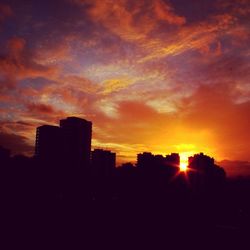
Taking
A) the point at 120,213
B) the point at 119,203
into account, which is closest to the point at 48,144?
the point at 119,203

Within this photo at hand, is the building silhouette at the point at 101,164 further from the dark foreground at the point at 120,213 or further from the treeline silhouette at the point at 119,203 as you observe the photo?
the dark foreground at the point at 120,213

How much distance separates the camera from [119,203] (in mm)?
123625

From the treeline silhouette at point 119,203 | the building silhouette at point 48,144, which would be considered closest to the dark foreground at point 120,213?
the treeline silhouette at point 119,203

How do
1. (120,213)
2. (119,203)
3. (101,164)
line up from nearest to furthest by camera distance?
(120,213) → (119,203) → (101,164)

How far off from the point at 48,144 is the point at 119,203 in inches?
3041

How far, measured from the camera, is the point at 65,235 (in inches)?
3056

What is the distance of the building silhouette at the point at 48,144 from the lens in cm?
18175

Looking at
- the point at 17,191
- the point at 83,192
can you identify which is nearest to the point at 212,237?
the point at 17,191

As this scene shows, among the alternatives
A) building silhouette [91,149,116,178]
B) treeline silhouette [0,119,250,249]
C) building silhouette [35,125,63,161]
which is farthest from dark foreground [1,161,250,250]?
building silhouette [35,125,63,161]

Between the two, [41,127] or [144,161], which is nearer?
[144,161]

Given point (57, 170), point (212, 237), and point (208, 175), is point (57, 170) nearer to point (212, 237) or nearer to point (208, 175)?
point (208, 175)

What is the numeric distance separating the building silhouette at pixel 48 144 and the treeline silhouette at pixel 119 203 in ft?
3.31

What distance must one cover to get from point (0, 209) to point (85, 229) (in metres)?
27.8

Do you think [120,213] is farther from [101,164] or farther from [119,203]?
[101,164]
